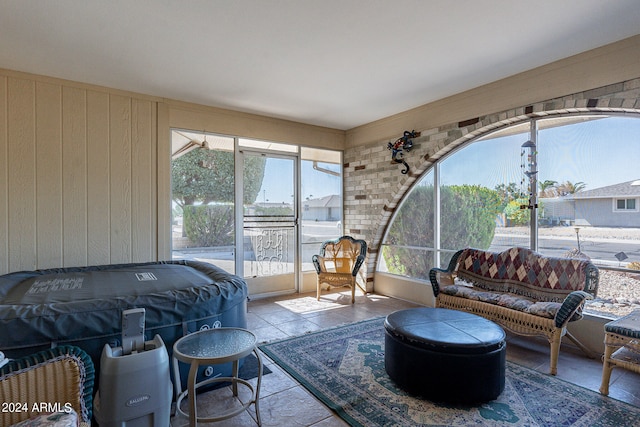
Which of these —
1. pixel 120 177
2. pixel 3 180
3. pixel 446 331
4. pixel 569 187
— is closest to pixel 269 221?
pixel 120 177

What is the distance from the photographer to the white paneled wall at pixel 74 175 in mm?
3289

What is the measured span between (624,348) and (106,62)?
4.81 metres

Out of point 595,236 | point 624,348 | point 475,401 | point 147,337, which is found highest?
point 595,236

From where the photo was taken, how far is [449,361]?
7.02 ft

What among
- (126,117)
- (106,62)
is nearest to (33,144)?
(126,117)

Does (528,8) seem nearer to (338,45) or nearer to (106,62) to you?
(338,45)

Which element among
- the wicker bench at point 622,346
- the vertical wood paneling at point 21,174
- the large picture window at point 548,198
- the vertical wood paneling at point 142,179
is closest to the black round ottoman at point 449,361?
the wicker bench at point 622,346

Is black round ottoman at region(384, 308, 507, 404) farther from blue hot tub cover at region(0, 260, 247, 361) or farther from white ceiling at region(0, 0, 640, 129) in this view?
white ceiling at region(0, 0, 640, 129)

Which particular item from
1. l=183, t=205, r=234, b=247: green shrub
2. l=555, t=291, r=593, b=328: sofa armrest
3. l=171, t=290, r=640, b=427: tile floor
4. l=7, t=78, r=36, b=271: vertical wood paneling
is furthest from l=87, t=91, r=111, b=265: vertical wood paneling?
l=555, t=291, r=593, b=328: sofa armrest

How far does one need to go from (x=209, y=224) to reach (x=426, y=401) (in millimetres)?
3324

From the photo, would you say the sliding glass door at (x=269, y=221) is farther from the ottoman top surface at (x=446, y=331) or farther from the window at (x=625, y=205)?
the window at (x=625, y=205)

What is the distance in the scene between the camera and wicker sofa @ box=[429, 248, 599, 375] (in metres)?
2.64

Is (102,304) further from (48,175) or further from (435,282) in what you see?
(435,282)

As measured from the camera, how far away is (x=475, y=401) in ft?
7.11
